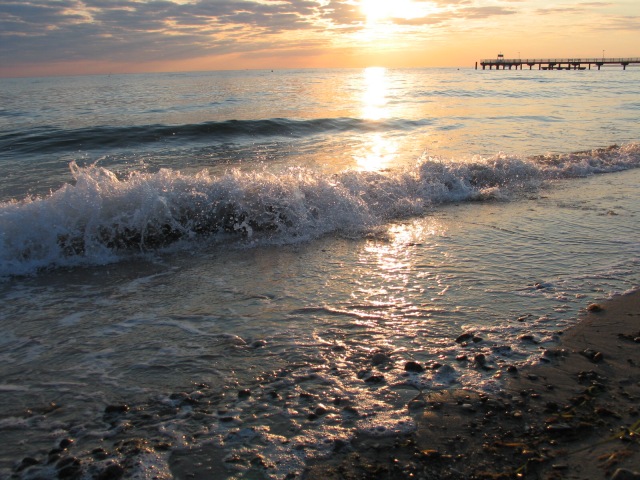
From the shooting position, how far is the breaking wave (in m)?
6.73

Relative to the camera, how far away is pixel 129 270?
6.13m

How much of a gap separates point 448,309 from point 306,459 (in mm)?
2299

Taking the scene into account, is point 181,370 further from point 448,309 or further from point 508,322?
point 508,322

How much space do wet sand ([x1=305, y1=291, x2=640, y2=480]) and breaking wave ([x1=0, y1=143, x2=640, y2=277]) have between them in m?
4.32

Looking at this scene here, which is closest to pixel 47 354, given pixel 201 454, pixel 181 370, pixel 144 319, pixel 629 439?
pixel 144 319

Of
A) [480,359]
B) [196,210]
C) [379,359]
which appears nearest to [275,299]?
[379,359]

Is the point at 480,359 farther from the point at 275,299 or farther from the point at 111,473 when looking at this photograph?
the point at 111,473

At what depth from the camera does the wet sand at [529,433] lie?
8.28 ft

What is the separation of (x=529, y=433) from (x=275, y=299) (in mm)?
2771

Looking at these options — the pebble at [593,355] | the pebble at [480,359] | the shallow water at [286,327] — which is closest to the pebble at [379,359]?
the shallow water at [286,327]

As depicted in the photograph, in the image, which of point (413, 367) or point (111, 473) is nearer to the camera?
point (111, 473)

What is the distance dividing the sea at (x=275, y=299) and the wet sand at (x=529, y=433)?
0.41 ft

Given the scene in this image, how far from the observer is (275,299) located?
4922mm

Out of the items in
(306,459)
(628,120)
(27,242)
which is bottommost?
(306,459)
